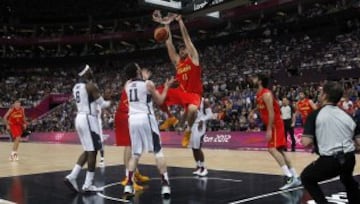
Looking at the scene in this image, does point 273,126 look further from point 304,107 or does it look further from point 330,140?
point 304,107

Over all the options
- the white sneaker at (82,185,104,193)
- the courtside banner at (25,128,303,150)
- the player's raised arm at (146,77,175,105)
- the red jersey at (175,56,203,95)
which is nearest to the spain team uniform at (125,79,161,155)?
the player's raised arm at (146,77,175,105)

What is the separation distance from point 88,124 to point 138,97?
113cm

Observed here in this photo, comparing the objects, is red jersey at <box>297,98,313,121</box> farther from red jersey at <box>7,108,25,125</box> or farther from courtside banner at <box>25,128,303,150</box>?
red jersey at <box>7,108,25,125</box>

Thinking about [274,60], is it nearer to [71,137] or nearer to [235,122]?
[235,122]

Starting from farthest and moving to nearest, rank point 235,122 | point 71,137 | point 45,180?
1. point 71,137
2. point 235,122
3. point 45,180

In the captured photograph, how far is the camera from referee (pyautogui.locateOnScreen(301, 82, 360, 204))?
4.77 meters

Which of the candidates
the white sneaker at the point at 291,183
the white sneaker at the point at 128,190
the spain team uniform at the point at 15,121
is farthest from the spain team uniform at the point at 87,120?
the spain team uniform at the point at 15,121

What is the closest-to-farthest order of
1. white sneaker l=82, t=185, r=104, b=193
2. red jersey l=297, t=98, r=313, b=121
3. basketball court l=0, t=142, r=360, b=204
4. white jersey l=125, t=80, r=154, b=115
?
basketball court l=0, t=142, r=360, b=204
white jersey l=125, t=80, r=154, b=115
white sneaker l=82, t=185, r=104, b=193
red jersey l=297, t=98, r=313, b=121

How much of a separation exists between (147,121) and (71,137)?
21055 mm

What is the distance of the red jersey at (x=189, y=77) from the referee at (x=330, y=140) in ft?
10.2

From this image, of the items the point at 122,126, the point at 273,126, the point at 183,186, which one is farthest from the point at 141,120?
the point at 273,126

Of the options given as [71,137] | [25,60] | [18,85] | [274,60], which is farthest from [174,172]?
[25,60]

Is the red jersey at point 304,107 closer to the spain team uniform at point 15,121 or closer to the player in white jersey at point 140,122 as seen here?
the player in white jersey at point 140,122

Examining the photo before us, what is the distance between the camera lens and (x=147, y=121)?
23.6ft
